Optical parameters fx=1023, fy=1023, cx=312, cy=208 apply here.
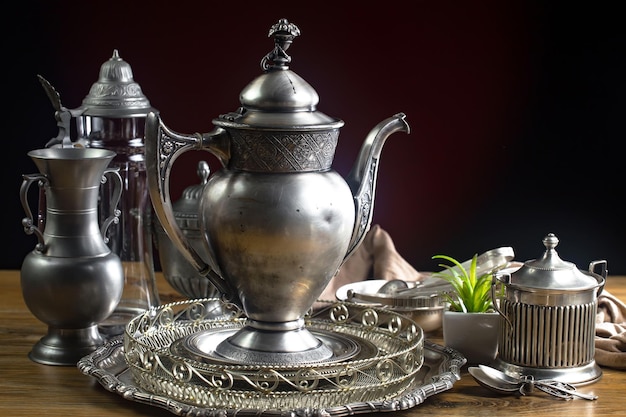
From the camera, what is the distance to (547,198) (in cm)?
203

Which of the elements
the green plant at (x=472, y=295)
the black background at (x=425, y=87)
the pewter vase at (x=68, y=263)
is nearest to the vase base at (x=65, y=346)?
the pewter vase at (x=68, y=263)

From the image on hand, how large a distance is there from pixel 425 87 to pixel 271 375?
1059mm

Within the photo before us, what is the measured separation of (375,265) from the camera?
1.73 metres

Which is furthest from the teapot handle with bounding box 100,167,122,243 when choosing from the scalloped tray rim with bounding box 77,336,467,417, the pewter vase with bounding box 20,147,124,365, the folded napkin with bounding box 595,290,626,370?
the folded napkin with bounding box 595,290,626,370

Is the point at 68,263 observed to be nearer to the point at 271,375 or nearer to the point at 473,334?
the point at 271,375

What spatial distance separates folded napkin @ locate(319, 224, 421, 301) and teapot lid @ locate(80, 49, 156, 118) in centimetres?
44

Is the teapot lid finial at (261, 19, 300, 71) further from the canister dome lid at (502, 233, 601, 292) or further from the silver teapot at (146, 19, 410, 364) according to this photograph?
the canister dome lid at (502, 233, 601, 292)

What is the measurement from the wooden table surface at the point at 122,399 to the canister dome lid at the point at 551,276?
0.40 feet

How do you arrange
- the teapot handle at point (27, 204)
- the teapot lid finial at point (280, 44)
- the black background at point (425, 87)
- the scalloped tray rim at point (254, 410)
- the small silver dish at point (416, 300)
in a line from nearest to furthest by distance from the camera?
1. the scalloped tray rim at point (254, 410)
2. the teapot lid finial at point (280, 44)
3. the teapot handle at point (27, 204)
4. the small silver dish at point (416, 300)
5. the black background at point (425, 87)

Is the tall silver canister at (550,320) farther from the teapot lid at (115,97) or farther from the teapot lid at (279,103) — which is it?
the teapot lid at (115,97)

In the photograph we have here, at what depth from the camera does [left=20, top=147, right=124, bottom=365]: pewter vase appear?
4.08 ft

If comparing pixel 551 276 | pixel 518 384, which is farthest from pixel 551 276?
pixel 518 384

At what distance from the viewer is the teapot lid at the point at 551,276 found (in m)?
1.17

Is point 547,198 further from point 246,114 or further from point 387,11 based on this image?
point 246,114
